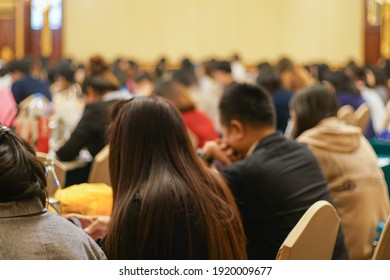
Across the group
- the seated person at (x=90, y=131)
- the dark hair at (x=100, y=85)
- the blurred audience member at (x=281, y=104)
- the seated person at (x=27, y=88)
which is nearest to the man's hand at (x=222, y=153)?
the seated person at (x=90, y=131)

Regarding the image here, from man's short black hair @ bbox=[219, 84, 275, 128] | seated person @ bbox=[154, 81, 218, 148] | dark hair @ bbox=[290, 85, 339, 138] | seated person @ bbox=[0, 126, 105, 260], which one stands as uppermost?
seated person @ bbox=[0, 126, 105, 260]

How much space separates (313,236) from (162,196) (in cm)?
43

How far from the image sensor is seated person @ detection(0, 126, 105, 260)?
1.57m

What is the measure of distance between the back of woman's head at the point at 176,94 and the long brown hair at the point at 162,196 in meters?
2.67

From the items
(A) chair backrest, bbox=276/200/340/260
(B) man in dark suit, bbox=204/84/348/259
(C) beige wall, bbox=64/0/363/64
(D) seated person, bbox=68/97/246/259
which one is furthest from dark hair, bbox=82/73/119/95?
(C) beige wall, bbox=64/0/363/64

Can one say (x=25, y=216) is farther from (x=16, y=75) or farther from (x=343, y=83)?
(x=16, y=75)

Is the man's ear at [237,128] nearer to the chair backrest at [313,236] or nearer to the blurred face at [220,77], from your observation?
the chair backrest at [313,236]

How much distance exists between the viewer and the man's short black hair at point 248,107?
324 centimetres

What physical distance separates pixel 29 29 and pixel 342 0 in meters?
6.64

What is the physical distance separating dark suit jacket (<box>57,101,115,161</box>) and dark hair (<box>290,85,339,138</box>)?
1.60 m

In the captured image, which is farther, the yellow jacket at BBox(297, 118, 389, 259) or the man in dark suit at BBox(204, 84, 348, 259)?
the yellow jacket at BBox(297, 118, 389, 259)

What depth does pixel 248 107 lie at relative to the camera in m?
3.28

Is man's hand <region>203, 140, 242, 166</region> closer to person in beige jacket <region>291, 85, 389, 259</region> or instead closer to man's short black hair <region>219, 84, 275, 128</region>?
man's short black hair <region>219, 84, 275, 128</region>

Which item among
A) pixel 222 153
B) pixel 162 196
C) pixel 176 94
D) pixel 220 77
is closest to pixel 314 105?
pixel 222 153
